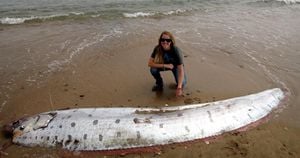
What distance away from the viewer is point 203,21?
11.9 metres

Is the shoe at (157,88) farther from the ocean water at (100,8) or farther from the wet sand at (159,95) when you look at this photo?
the ocean water at (100,8)

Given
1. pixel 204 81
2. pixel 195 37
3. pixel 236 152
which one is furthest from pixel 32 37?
pixel 236 152

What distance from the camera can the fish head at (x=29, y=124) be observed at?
16.6 feet

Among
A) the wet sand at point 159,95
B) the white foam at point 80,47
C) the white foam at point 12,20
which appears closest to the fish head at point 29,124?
the wet sand at point 159,95

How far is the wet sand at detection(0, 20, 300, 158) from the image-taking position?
4.88 metres

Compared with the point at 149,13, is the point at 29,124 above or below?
A: below

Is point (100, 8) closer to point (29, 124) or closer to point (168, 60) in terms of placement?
point (168, 60)

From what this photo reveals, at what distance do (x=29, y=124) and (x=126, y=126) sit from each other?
4.95ft

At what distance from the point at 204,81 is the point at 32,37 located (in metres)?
5.47

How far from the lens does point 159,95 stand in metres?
6.48

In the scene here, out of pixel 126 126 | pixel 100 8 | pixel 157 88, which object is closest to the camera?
pixel 126 126

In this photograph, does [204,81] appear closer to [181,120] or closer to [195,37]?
[181,120]

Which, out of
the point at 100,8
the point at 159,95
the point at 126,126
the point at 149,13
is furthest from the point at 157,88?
the point at 100,8

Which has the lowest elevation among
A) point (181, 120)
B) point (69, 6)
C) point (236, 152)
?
point (236, 152)
